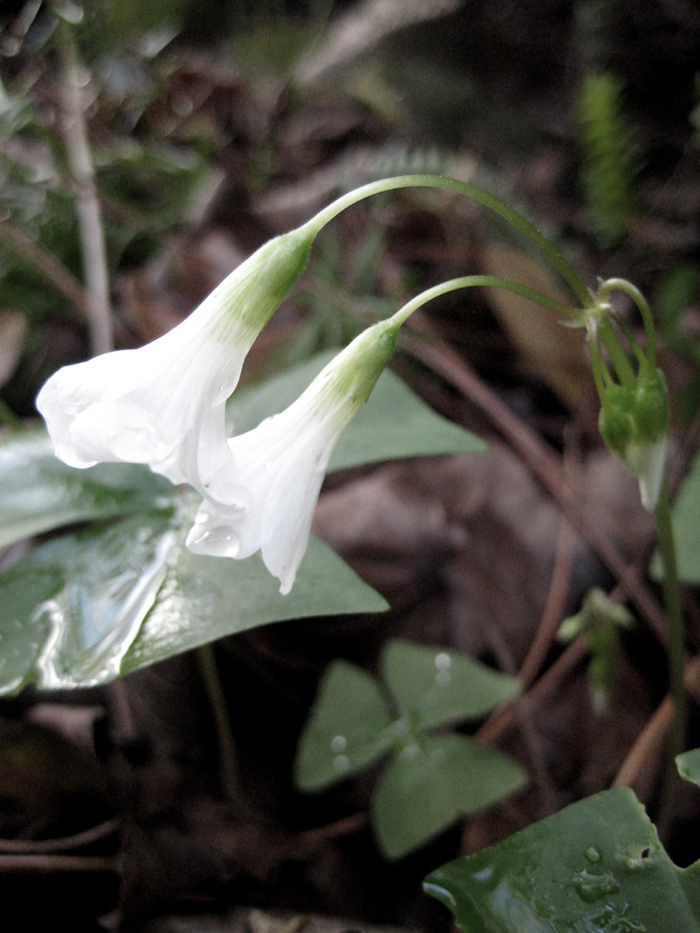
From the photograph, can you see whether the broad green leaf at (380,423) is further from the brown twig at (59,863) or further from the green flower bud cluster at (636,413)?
the brown twig at (59,863)

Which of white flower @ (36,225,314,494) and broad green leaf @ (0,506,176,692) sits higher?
white flower @ (36,225,314,494)

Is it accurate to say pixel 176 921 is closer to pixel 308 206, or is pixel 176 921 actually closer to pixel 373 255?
pixel 373 255

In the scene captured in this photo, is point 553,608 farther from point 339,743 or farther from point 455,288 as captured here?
point 455,288

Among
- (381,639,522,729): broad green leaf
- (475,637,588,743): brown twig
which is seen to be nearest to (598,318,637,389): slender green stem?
(381,639,522,729): broad green leaf

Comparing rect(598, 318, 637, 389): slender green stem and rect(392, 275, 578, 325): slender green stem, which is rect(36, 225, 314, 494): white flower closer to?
rect(392, 275, 578, 325): slender green stem

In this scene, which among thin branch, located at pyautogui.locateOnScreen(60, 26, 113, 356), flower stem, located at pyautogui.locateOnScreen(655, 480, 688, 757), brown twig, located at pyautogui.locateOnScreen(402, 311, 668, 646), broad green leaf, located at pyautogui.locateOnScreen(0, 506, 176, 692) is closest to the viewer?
broad green leaf, located at pyautogui.locateOnScreen(0, 506, 176, 692)

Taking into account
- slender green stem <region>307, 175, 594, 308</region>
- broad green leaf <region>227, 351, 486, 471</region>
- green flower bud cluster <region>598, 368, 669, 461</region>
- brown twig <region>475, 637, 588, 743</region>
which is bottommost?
brown twig <region>475, 637, 588, 743</region>

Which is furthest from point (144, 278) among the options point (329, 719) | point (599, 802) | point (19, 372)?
point (599, 802)
